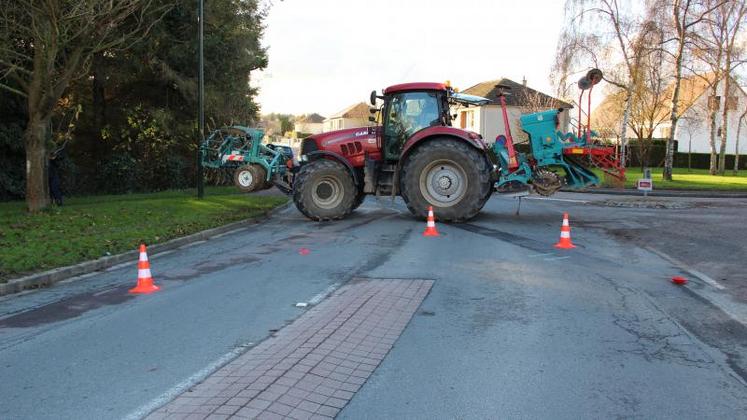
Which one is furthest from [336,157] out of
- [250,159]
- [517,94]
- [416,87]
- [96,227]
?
[517,94]

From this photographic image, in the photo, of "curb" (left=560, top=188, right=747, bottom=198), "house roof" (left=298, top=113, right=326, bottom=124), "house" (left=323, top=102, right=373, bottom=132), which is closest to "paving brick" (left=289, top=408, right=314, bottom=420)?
"curb" (left=560, top=188, right=747, bottom=198)

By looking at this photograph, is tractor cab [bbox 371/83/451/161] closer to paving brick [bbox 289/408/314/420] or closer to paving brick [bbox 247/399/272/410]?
paving brick [bbox 247/399/272/410]

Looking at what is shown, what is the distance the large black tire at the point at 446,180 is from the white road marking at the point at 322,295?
6185 mm

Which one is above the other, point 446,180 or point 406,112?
point 406,112

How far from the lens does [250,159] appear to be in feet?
58.6

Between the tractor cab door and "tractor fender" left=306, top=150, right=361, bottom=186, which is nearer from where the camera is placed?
the tractor cab door

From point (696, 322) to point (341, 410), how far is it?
4.21 metres

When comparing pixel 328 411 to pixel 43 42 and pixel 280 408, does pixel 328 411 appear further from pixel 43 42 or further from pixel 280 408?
pixel 43 42

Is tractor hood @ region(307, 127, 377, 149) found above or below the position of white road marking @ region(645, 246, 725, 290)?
above

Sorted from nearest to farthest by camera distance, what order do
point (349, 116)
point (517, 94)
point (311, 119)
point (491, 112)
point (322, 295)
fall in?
point (322, 295) → point (517, 94) → point (491, 112) → point (349, 116) → point (311, 119)

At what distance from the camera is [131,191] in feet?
85.3

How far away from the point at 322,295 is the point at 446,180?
698 cm

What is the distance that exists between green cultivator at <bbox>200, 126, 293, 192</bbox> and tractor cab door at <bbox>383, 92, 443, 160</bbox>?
3.61 metres

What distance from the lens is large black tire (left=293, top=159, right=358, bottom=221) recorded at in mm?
14562
